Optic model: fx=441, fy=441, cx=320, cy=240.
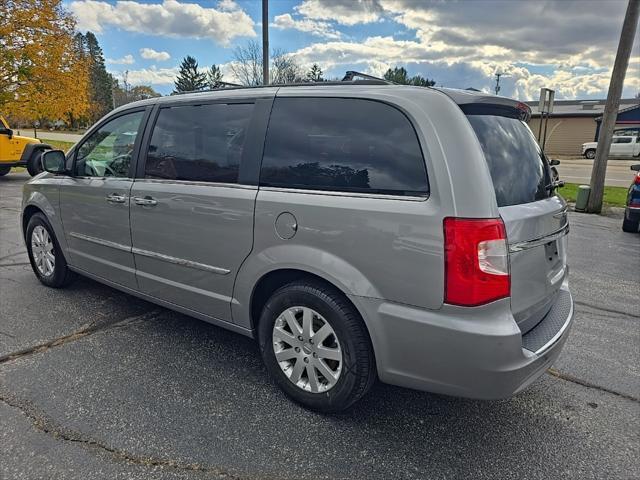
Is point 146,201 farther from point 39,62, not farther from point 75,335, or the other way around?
point 39,62

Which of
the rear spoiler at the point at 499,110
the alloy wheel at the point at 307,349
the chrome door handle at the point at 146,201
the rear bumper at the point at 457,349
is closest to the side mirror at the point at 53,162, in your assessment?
the chrome door handle at the point at 146,201

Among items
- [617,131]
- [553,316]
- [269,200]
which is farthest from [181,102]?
[617,131]

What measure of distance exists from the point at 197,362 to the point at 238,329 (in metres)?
0.48

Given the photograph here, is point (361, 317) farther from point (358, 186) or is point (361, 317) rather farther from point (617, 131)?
point (617, 131)

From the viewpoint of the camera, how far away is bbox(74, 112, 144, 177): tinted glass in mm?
3549

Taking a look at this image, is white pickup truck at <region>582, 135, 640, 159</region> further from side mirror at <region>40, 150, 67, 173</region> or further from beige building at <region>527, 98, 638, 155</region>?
side mirror at <region>40, 150, 67, 173</region>

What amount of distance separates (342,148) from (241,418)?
163 centimetres

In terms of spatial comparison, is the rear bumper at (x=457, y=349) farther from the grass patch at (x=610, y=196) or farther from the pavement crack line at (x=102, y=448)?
the grass patch at (x=610, y=196)

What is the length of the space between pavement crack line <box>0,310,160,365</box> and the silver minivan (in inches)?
23.1

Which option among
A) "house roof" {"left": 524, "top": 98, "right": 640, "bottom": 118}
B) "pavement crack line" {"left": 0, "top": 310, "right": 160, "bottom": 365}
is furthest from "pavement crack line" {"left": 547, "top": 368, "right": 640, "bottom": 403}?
"house roof" {"left": 524, "top": 98, "right": 640, "bottom": 118}

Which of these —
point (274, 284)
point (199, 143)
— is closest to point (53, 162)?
point (199, 143)

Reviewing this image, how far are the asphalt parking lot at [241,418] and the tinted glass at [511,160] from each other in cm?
131

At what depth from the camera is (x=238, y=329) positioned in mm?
2914

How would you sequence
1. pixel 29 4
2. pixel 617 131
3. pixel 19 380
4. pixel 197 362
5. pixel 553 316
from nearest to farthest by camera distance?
pixel 553 316 → pixel 19 380 → pixel 197 362 → pixel 29 4 → pixel 617 131
